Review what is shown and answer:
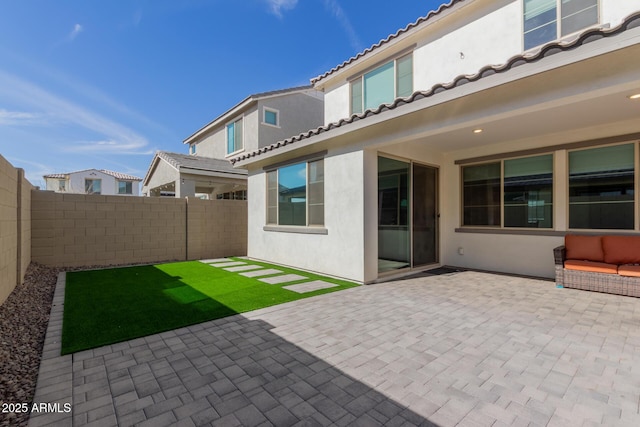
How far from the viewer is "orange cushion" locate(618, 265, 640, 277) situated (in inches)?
202

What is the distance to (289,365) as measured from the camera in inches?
115

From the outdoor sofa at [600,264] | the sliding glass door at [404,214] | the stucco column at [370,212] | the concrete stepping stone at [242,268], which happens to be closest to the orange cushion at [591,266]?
the outdoor sofa at [600,264]

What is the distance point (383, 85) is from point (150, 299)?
323 inches

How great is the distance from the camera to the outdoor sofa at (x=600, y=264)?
525cm

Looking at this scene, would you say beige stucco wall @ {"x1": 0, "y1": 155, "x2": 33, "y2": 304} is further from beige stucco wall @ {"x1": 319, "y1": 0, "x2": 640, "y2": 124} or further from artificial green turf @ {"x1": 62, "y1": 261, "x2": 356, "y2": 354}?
beige stucco wall @ {"x1": 319, "y1": 0, "x2": 640, "y2": 124}

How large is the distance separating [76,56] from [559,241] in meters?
16.3

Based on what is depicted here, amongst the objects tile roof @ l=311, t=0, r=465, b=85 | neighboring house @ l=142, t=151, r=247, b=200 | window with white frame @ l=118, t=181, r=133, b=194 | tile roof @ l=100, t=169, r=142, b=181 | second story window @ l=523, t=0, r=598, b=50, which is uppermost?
tile roof @ l=311, t=0, r=465, b=85

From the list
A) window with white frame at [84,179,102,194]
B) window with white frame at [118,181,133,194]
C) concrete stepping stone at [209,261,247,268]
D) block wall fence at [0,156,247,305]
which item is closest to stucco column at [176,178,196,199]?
block wall fence at [0,156,247,305]

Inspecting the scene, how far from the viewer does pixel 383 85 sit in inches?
346

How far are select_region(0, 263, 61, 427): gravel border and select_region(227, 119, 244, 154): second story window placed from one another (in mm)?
10867

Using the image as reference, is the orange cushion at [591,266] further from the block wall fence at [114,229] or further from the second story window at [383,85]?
the block wall fence at [114,229]

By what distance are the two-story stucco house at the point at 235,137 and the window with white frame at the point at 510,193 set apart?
9422mm

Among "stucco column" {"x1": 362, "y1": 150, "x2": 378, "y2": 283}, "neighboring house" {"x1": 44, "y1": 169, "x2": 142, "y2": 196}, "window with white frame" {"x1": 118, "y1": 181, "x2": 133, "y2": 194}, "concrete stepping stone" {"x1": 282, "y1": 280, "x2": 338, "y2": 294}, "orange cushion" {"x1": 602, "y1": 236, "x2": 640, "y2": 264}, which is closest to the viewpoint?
"orange cushion" {"x1": 602, "y1": 236, "x2": 640, "y2": 264}

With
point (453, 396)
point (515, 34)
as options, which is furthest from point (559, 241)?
point (453, 396)
